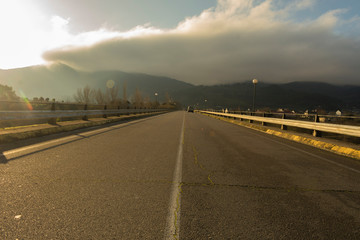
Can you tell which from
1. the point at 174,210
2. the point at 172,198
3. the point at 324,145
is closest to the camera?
the point at 174,210

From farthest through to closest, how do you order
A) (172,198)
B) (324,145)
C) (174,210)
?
(324,145) → (172,198) → (174,210)

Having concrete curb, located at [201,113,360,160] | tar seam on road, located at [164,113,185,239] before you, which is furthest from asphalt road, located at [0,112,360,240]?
concrete curb, located at [201,113,360,160]

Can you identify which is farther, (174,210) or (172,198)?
(172,198)

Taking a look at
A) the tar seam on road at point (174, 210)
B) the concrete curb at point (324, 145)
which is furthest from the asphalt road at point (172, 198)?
the concrete curb at point (324, 145)

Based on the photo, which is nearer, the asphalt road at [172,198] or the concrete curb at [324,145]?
the asphalt road at [172,198]

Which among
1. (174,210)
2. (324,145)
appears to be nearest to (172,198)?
(174,210)

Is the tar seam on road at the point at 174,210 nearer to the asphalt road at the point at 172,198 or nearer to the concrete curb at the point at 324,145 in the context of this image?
the asphalt road at the point at 172,198

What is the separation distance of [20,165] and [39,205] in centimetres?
248

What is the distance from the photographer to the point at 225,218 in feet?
8.59

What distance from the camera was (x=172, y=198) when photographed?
10.4ft

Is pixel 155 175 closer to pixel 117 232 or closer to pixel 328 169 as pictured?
pixel 117 232

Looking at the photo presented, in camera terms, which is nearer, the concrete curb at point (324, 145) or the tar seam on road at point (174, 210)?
the tar seam on road at point (174, 210)

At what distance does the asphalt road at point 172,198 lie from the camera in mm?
2330

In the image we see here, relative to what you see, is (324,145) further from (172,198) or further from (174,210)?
(174,210)
